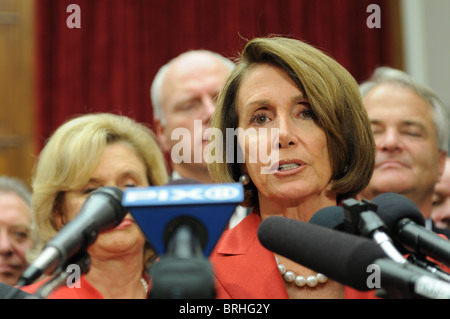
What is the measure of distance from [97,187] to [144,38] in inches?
91.3

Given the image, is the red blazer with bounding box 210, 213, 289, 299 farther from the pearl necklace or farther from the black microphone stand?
the black microphone stand

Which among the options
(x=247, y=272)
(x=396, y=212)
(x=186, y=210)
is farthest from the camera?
(x=247, y=272)

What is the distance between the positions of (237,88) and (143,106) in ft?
8.29

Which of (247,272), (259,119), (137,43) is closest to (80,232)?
(247,272)

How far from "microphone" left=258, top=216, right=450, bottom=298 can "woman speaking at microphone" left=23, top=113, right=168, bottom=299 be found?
1.11 meters

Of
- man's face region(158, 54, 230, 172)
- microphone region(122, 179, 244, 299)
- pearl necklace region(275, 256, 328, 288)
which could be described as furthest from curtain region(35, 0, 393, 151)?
microphone region(122, 179, 244, 299)

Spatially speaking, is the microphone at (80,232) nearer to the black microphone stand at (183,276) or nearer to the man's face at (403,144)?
the black microphone stand at (183,276)

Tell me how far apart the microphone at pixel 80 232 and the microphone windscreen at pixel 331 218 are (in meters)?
0.36

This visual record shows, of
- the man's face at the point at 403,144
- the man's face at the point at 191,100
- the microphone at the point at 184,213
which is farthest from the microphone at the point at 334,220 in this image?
the man's face at the point at 191,100

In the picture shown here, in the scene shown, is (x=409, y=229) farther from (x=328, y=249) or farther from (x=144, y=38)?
(x=144, y=38)

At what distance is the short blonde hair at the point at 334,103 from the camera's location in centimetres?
160

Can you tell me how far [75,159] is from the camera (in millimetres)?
2113

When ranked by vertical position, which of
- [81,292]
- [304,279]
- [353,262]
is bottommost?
[81,292]

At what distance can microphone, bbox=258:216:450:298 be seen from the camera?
90cm
